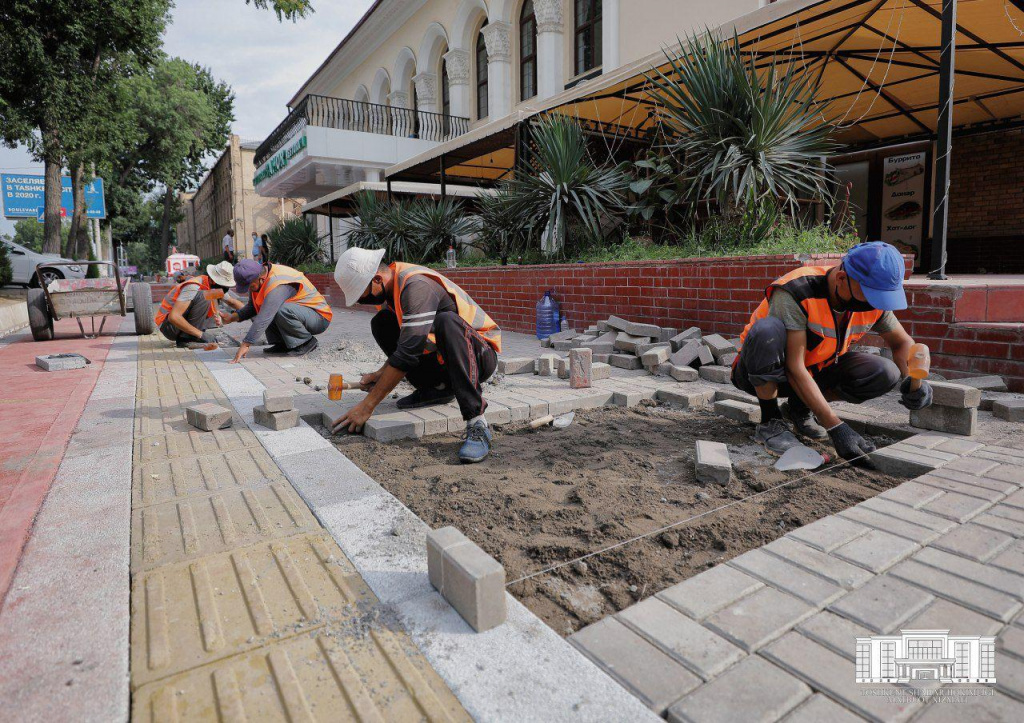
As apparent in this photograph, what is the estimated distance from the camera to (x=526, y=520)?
7.90ft

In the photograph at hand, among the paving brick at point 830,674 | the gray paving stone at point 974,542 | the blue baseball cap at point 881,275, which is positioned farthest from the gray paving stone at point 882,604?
the blue baseball cap at point 881,275

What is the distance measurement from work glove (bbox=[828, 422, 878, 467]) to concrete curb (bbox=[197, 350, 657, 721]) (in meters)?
1.97

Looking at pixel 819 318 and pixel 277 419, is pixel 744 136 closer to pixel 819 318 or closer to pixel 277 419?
pixel 819 318

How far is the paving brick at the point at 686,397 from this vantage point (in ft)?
13.5

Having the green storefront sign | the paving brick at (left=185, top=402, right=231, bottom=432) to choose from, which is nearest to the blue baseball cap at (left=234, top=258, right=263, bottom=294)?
the paving brick at (left=185, top=402, right=231, bottom=432)

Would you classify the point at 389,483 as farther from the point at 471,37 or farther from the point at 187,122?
the point at 187,122

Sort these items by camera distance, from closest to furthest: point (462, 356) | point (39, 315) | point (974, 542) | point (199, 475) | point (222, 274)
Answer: point (974, 542) < point (199, 475) < point (462, 356) < point (222, 274) < point (39, 315)

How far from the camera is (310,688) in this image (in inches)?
56.1

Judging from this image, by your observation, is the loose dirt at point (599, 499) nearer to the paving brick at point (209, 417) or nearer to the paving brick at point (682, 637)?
the paving brick at point (682, 637)

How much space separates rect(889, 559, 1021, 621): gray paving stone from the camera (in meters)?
1.65

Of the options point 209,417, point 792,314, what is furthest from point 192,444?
point 792,314

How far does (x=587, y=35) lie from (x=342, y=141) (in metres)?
7.61

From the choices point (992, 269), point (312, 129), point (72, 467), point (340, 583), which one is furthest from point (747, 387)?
point (312, 129)

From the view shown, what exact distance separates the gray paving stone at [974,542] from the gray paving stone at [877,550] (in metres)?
0.11
